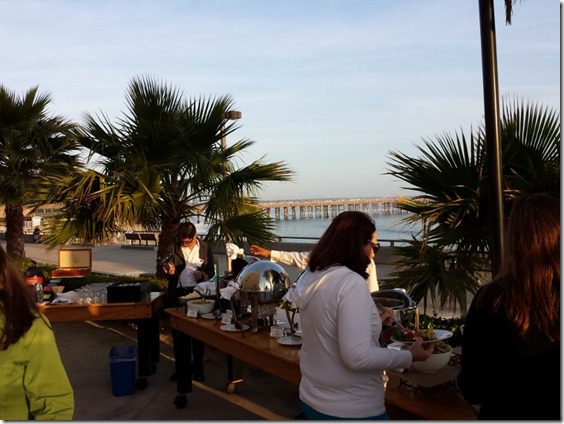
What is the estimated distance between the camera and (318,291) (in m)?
2.03

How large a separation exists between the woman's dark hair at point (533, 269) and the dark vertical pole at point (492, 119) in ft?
4.37

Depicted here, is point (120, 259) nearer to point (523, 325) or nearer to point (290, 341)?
point (290, 341)

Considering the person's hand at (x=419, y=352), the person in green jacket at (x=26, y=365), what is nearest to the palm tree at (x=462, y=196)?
the person's hand at (x=419, y=352)

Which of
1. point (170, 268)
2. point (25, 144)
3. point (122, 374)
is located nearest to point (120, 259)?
point (25, 144)

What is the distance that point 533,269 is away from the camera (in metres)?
1.53

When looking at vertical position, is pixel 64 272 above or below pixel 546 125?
below

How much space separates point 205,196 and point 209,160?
49 cm

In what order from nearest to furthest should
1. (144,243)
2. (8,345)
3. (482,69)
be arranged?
(8,345) → (482,69) → (144,243)

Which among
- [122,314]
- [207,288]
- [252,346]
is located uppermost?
[207,288]

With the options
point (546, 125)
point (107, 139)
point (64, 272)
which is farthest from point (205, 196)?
point (546, 125)

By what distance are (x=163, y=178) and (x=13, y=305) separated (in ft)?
19.0

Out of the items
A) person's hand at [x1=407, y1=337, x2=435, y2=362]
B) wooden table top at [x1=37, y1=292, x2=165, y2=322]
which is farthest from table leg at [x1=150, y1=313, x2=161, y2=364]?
person's hand at [x1=407, y1=337, x2=435, y2=362]

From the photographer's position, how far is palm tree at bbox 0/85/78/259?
29.8ft

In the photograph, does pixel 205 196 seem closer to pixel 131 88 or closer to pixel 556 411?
pixel 131 88
